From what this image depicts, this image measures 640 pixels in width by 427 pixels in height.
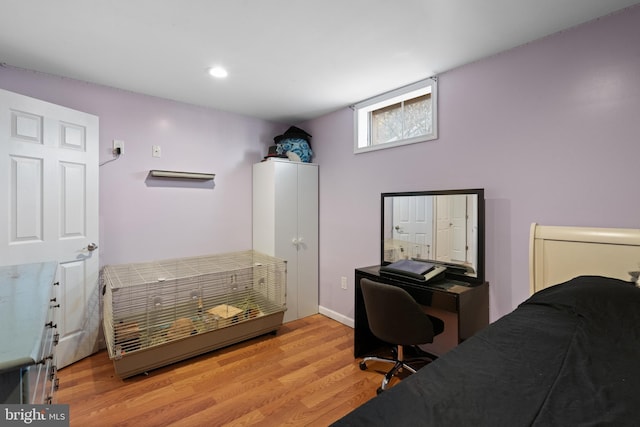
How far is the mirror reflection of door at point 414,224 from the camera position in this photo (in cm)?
247

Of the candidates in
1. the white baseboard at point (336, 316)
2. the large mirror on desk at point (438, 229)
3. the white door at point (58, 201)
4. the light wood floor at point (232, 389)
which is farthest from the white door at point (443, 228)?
the white door at point (58, 201)

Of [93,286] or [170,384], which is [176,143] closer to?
[93,286]

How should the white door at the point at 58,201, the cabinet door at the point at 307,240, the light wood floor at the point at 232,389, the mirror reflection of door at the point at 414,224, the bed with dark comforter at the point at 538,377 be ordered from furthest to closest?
the cabinet door at the point at 307,240, the mirror reflection of door at the point at 414,224, the white door at the point at 58,201, the light wood floor at the point at 232,389, the bed with dark comforter at the point at 538,377

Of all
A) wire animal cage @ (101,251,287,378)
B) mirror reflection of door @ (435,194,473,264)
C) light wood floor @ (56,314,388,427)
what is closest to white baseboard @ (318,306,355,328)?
light wood floor @ (56,314,388,427)

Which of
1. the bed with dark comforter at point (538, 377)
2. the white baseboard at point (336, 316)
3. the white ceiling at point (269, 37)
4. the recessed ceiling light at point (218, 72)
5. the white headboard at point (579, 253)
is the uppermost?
the recessed ceiling light at point (218, 72)

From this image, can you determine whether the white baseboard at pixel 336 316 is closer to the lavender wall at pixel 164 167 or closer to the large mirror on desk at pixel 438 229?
the large mirror on desk at pixel 438 229

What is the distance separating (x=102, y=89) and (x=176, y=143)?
718 millimetres

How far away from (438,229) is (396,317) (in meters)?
0.83

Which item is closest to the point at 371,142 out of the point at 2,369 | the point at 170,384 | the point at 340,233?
the point at 340,233

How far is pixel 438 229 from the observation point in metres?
2.40

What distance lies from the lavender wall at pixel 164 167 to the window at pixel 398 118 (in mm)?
1281

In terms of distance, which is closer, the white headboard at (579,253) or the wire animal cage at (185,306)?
the white headboard at (579,253)

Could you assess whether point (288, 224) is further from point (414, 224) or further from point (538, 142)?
point (538, 142)

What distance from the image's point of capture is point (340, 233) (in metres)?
3.33
